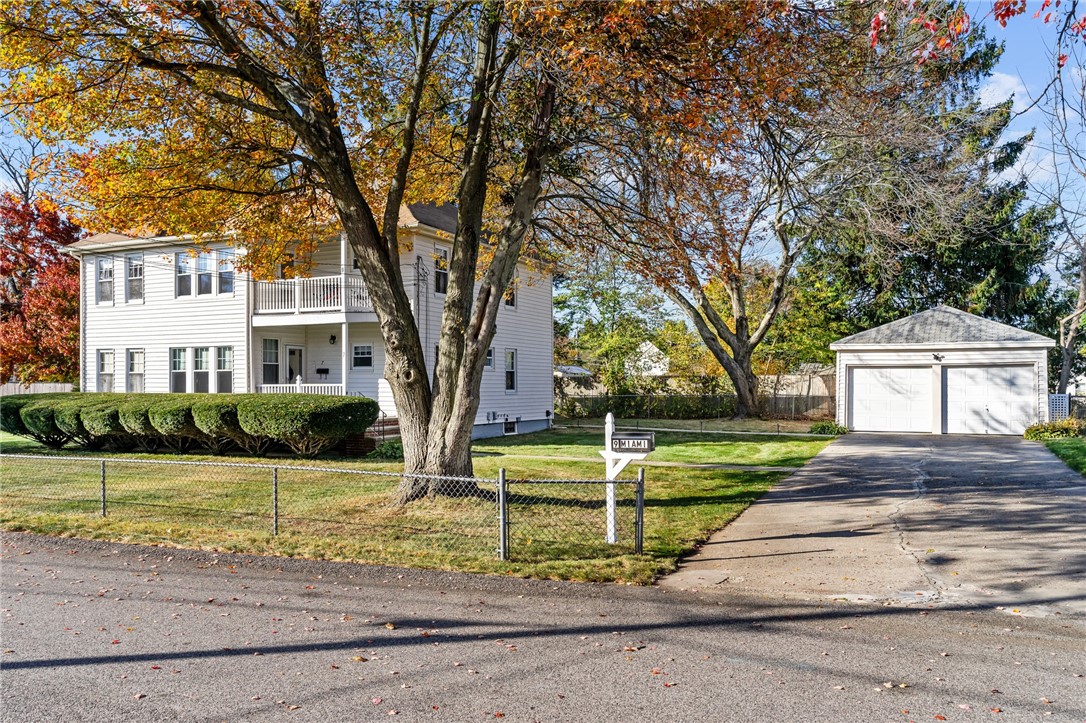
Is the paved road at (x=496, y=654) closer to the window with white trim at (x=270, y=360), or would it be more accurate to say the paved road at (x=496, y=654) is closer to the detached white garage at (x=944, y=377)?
the window with white trim at (x=270, y=360)

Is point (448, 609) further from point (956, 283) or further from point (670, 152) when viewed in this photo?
point (956, 283)

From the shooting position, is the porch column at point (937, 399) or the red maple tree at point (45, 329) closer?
→ the porch column at point (937, 399)

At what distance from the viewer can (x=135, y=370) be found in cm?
2523

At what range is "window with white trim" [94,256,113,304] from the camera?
25672 mm

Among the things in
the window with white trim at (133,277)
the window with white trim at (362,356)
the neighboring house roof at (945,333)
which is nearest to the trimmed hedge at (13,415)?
the window with white trim at (133,277)

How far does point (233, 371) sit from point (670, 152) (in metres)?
16.7

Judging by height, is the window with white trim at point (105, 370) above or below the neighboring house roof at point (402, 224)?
below

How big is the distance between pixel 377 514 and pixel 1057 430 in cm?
1980

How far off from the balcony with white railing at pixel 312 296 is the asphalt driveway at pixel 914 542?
1251cm

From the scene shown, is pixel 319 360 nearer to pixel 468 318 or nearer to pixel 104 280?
pixel 104 280

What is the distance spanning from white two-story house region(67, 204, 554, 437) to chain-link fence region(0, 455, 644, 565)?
26.8ft

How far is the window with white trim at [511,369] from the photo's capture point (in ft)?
82.3

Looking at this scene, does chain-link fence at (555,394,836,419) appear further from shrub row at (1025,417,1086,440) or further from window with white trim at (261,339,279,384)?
window with white trim at (261,339,279,384)

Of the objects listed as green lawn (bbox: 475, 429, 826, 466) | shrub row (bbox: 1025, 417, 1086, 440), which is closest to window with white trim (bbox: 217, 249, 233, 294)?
green lawn (bbox: 475, 429, 826, 466)
